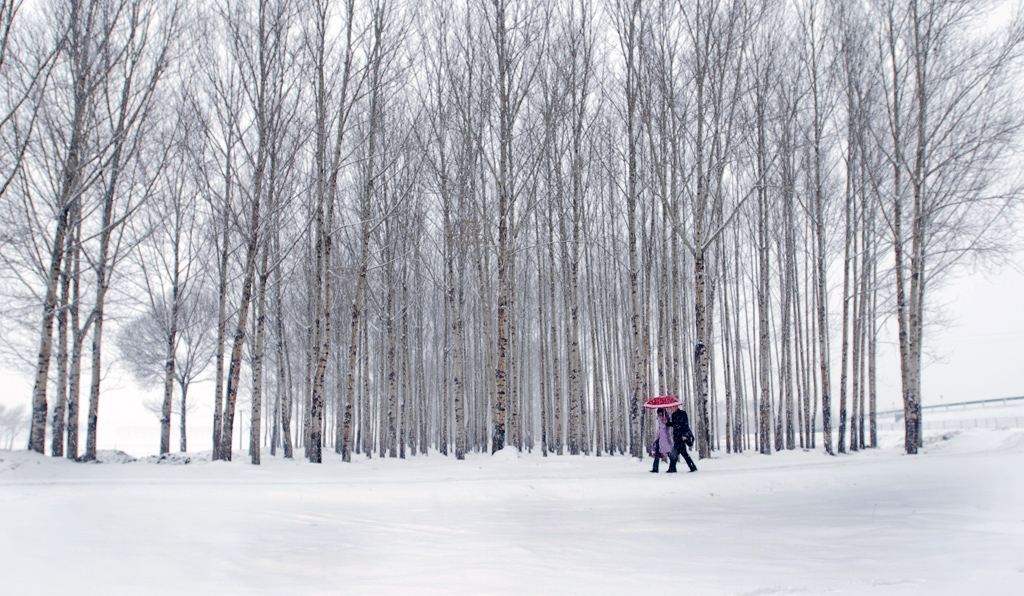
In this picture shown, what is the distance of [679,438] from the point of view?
9.71m

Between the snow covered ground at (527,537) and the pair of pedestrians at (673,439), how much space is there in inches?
44.2

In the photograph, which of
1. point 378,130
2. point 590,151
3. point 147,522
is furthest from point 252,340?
point 147,522

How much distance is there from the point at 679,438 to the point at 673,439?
108 mm

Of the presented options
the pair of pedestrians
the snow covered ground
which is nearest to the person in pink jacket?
the pair of pedestrians

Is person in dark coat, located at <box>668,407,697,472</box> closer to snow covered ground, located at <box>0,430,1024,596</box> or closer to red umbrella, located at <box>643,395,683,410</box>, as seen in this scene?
red umbrella, located at <box>643,395,683,410</box>

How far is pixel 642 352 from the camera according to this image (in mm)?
12688

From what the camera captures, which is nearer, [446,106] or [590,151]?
[446,106]

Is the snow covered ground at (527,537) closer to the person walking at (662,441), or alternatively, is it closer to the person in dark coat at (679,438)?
the person in dark coat at (679,438)

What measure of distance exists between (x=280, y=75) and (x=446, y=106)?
4.42 m

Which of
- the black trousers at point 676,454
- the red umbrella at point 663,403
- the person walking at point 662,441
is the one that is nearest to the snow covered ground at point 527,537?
the black trousers at point 676,454

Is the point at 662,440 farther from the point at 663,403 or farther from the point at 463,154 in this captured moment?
the point at 463,154

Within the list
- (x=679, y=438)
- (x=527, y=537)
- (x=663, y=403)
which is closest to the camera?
(x=527, y=537)

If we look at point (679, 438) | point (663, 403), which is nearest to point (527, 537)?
point (679, 438)

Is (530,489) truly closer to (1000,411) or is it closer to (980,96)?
(980,96)
